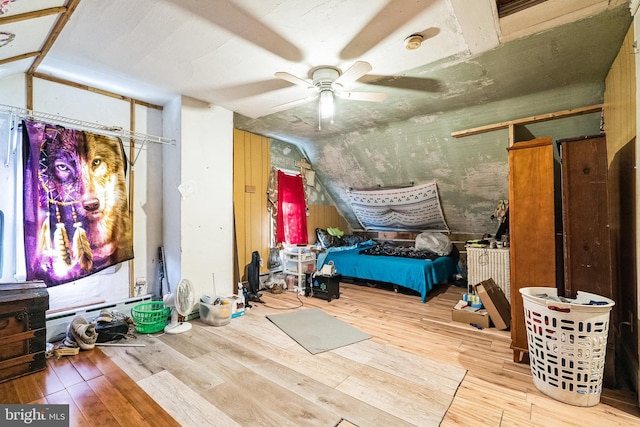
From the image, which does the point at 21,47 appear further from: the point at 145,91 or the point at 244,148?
the point at 244,148

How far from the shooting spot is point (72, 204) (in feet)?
8.82

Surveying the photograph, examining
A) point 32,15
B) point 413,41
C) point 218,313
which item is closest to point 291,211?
point 218,313

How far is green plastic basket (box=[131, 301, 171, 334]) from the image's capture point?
9.12 feet

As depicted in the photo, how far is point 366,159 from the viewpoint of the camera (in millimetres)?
4680

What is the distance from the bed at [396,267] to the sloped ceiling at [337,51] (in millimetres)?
1744

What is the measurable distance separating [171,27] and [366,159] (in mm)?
3295

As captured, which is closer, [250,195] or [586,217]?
[586,217]

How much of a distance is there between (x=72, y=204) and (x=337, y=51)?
9.27 ft

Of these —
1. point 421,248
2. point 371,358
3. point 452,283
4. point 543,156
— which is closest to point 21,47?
point 371,358

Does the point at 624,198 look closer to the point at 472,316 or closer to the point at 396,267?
the point at 472,316

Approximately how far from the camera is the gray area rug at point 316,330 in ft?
8.39

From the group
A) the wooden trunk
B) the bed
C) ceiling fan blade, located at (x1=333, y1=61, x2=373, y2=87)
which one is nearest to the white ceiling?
ceiling fan blade, located at (x1=333, y1=61, x2=373, y2=87)

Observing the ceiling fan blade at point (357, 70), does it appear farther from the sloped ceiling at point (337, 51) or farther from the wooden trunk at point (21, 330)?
the wooden trunk at point (21, 330)

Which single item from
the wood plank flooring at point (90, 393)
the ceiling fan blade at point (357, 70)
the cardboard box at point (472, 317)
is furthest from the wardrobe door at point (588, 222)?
the wood plank flooring at point (90, 393)
